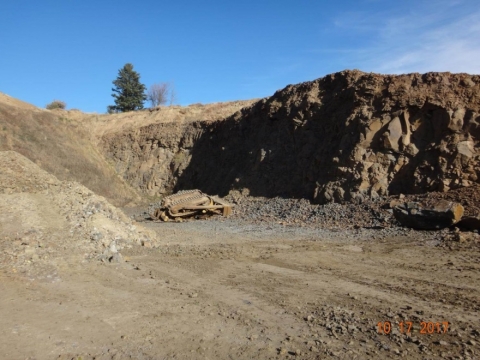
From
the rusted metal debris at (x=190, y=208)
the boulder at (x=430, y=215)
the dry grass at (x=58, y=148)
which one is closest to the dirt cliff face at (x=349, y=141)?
the rusted metal debris at (x=190, y=208)

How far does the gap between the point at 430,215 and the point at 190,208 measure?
995cm

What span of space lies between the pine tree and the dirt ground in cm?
4320

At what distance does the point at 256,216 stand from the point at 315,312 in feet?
37.5

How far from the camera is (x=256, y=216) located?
16.5m

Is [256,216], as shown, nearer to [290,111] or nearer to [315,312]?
[290,111]

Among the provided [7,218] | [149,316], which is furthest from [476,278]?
[7,218]

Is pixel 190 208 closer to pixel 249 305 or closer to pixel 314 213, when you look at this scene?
pixel 314 213

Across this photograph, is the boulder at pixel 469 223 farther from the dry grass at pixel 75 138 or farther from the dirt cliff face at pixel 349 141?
the dry grass at pixel 75 138

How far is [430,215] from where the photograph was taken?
1053 centimetres
